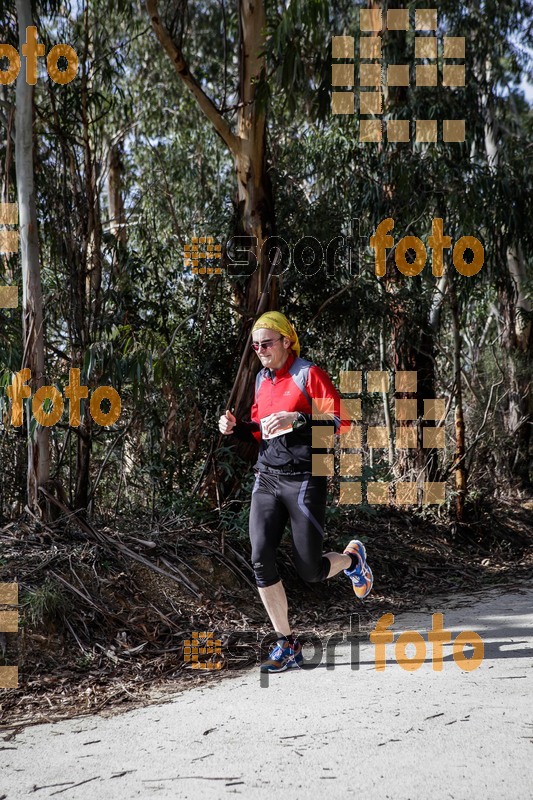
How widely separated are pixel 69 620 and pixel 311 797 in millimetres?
2806

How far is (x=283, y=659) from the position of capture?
533 cm

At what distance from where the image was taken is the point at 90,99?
27.9 feet

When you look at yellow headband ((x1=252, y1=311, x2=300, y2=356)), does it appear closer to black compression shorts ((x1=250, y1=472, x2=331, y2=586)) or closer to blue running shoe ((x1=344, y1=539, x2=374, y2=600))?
black compression shorts ((x1=250, y1=472, x2=331, y2=586))

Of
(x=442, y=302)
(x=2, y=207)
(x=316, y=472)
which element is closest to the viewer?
(x=316, y=472)

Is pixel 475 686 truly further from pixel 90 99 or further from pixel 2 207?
pixel 90 99

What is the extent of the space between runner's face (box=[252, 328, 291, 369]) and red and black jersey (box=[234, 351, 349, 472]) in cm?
5

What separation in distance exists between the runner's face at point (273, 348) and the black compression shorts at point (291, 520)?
70 cm

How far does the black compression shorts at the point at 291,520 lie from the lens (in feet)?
17.5

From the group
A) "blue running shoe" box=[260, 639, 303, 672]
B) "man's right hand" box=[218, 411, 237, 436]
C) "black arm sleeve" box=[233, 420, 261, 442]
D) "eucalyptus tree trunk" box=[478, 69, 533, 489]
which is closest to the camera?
"blue running shoe" box=[260, 639, 303, 672]

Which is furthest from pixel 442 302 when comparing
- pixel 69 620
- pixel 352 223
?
pixel 69 620

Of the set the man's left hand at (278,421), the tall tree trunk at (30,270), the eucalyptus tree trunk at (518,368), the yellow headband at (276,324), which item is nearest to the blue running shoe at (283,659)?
the man's left hand at (278,421)

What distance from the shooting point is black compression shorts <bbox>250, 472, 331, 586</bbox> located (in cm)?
533

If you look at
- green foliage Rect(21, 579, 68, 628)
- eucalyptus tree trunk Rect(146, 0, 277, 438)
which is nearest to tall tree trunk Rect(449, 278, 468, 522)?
eucalyptus tree trunk Rect(146, 0, 277, 438)

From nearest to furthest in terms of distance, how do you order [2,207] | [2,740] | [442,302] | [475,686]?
[2,740], [475,686], [2,207], [442,302]
